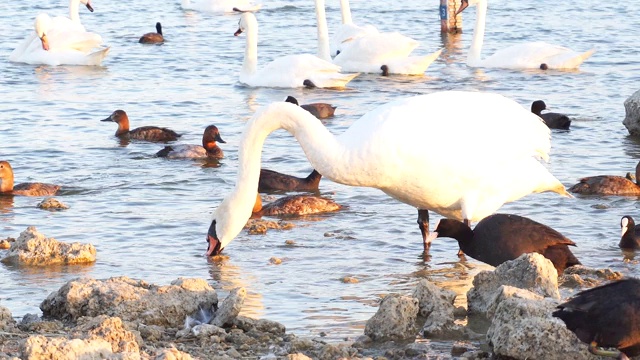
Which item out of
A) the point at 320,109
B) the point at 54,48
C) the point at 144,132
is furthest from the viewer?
the point at 54,48

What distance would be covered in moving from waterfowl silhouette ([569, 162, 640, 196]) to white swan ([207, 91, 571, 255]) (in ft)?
5.54

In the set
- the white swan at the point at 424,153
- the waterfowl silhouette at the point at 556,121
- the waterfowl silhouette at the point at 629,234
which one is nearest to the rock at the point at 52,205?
the white swan at the point at 424,153

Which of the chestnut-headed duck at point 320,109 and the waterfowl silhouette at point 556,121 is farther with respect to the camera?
the chestnut-headed duck at point 320,109

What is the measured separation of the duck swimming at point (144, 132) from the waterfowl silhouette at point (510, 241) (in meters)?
6.49

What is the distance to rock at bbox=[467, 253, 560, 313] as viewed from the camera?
779 centimetres

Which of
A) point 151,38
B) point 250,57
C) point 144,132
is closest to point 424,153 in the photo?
point 144,132

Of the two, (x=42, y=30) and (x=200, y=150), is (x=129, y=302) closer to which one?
(x=200, y=150)

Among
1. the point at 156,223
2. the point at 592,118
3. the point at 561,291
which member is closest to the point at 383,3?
the point at 592,118

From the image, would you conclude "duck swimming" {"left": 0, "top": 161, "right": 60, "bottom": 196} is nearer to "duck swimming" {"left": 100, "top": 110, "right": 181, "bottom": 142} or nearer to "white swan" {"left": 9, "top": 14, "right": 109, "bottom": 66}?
"duck swimming" {"left": 100, "top": 110, "right": 181, "bottom": 142}

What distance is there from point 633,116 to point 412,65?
240 inches

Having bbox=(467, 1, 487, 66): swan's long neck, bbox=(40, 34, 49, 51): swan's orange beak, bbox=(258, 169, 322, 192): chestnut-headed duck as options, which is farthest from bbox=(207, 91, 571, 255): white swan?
bbox=(40, 34, 49, 51): swan's orange beak

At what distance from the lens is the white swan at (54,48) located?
2196cm

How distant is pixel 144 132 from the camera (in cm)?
1519

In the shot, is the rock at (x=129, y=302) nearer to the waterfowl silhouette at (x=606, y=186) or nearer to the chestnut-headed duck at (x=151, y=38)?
the waterfowl silhouette at (x=606, y=186)
